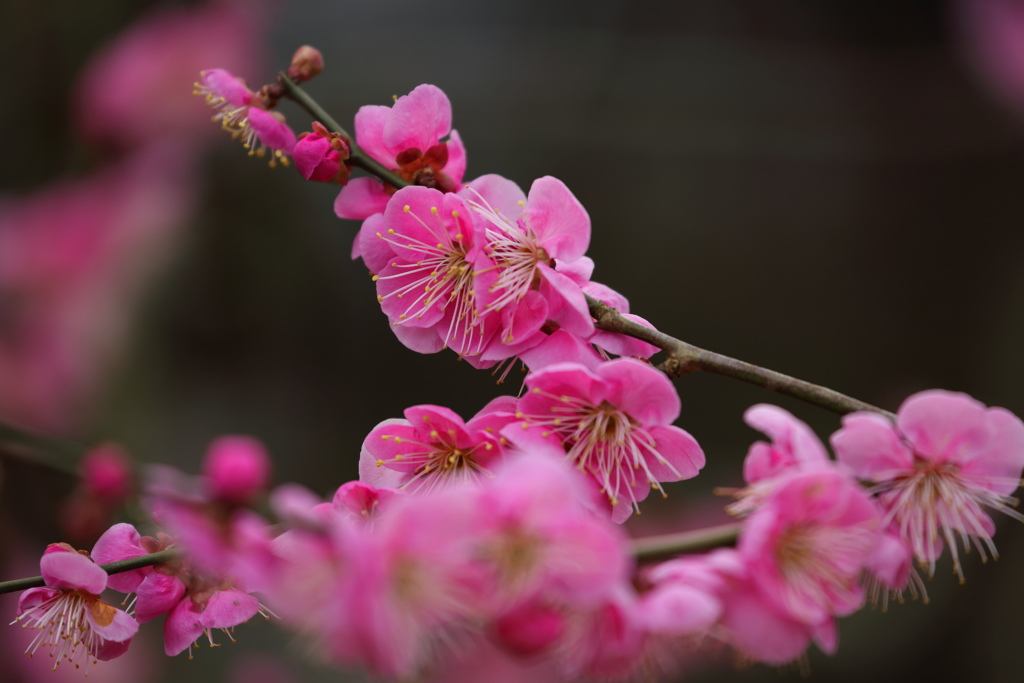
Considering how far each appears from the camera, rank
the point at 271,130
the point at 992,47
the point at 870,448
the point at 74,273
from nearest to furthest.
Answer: the point at 870,448 < the point at 271,130 < the point at 74,273 < the point at 992,47

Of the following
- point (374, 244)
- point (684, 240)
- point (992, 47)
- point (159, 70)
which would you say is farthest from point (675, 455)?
point (992, 47)

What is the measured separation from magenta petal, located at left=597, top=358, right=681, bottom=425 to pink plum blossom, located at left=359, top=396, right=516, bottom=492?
2.6 inches

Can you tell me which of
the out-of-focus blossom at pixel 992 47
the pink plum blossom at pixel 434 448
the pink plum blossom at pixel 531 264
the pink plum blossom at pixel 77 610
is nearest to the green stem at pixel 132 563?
the pink plum blossom at pixel 77 610

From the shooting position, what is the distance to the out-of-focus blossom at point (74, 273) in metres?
1.63

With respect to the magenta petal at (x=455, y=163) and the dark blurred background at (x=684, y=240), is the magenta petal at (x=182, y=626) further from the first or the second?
the dark blurred background at (x=684, y=240)

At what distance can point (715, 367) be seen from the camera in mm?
488

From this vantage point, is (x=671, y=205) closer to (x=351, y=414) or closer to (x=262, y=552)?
(x=351, y=414)

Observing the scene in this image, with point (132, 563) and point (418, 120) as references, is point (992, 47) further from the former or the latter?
point (132, 563)

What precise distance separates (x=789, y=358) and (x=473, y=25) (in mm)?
1238

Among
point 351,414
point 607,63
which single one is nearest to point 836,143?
point 607,63

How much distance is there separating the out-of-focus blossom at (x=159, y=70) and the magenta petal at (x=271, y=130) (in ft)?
4.51

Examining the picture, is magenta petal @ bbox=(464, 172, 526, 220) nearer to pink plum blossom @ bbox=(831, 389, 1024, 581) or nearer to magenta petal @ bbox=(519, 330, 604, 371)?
magenta petal @ bbox=(519, 330, 604, 371)

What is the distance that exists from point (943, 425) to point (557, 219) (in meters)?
0.25

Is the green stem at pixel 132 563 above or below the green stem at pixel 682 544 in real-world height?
below
